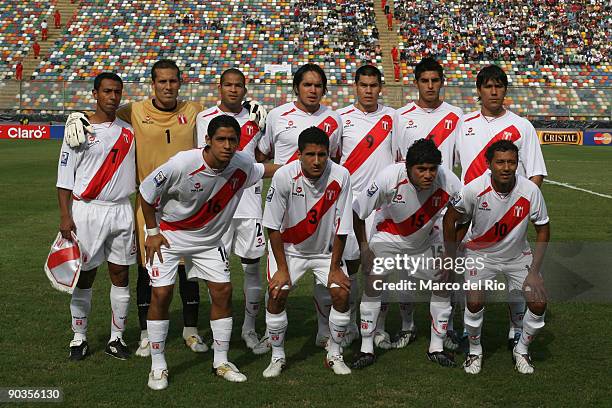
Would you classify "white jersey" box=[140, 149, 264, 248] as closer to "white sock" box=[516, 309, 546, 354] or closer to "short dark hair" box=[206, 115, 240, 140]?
"short dark hair" box=[206, 115, 240, 140]

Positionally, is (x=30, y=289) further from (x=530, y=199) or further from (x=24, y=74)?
(x=24, y=74)

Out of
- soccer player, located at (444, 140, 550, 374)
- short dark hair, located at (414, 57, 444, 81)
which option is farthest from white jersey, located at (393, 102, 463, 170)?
soccer player, located at (444, 140, 550, 374)

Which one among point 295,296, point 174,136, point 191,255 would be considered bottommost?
point 295,296

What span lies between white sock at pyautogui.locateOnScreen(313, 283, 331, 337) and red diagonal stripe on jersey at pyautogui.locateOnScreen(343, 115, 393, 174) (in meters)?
1.14

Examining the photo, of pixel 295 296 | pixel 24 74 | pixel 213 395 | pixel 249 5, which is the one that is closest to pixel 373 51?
pixel 249 5

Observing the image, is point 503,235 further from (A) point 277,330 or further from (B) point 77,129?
(B) point 77,129

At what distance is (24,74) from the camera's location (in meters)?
41.1

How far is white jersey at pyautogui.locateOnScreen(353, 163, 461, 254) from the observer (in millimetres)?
5934

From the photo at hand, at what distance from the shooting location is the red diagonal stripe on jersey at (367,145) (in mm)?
6773

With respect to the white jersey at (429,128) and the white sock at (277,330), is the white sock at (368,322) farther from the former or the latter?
the white jersey at (429,128)

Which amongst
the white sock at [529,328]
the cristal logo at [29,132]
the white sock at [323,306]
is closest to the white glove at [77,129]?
the white sock at [323,306]

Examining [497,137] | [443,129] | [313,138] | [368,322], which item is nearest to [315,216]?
[313,138]

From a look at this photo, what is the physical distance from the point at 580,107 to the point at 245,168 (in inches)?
1196

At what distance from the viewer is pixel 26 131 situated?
3428cm
